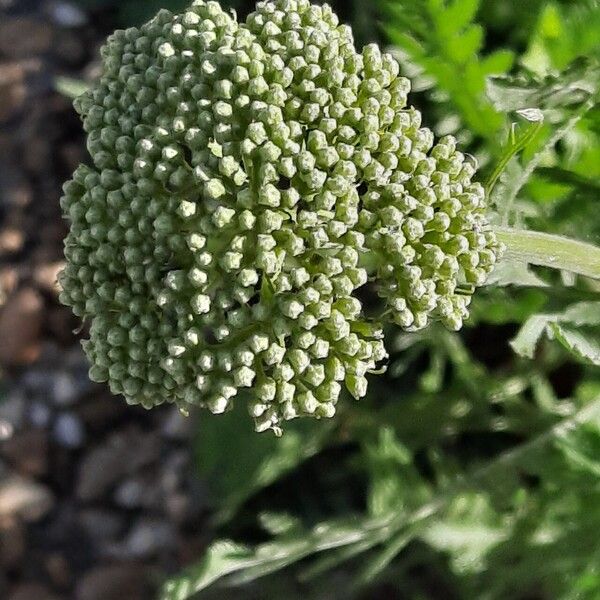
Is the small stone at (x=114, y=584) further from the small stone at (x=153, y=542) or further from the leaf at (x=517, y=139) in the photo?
the leaf at (x=517, y=139)

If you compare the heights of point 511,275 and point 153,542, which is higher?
point 511,275

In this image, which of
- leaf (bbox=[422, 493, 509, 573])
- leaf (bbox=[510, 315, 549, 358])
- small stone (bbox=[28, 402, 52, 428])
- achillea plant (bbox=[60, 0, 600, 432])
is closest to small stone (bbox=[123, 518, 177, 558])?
small stone (bbox=[28, 402, 52, 428])

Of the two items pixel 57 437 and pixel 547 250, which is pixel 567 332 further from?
pixel 57 437

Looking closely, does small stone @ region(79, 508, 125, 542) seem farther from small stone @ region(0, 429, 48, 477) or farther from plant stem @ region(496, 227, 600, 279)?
plant stem @ region(496, 227, 600, 279)

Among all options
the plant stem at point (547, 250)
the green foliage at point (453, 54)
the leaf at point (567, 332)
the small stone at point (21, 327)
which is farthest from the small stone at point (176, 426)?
the plant stem at point (547, 250)

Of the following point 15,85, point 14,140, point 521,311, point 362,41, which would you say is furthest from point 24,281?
point 521,311

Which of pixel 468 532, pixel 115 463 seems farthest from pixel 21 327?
pixel 468 532
